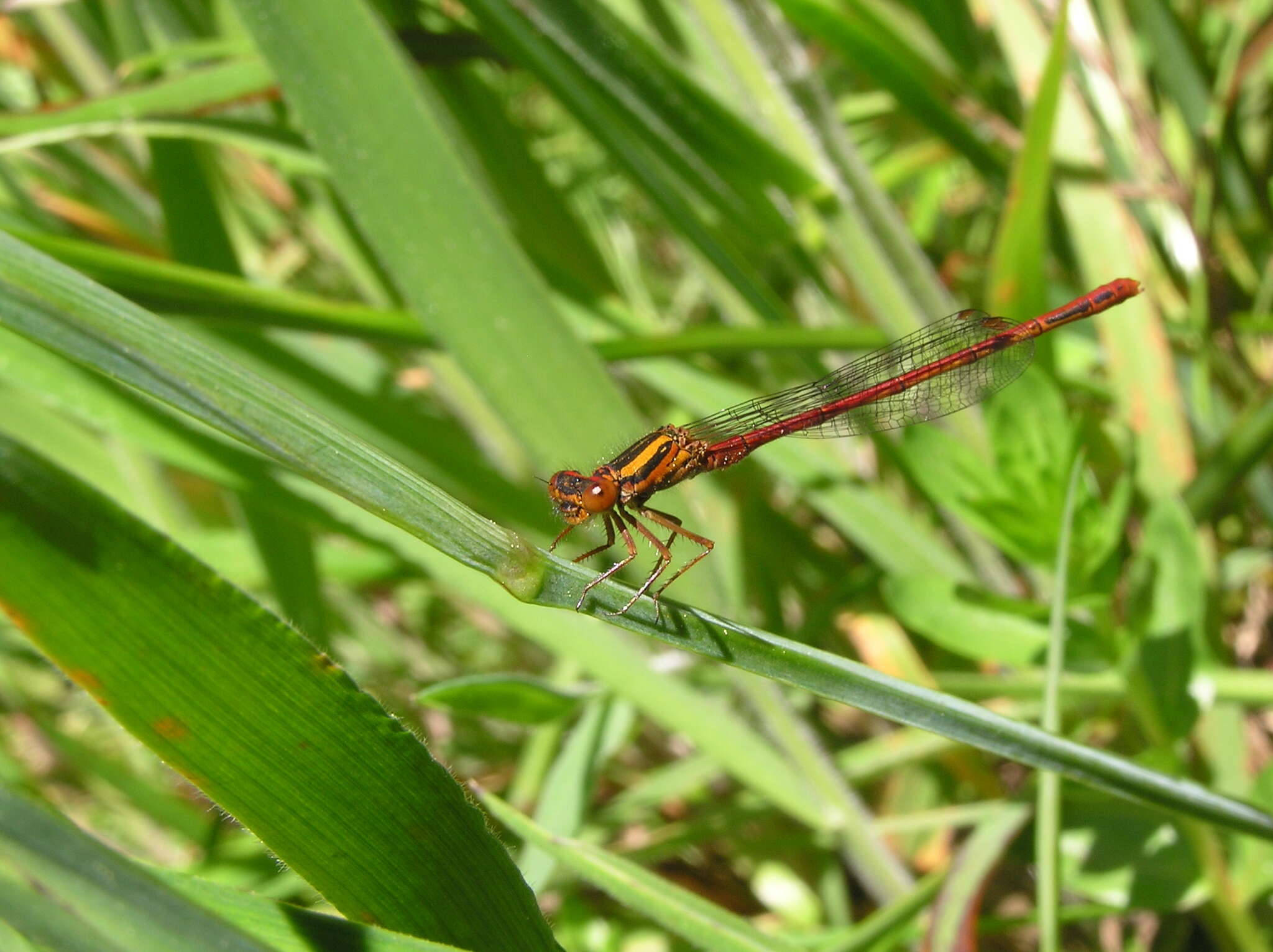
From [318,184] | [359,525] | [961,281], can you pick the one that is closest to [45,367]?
[359,525]

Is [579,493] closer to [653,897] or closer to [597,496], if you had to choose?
[597,496]

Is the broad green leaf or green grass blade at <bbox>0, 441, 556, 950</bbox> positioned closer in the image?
the broad green leaf

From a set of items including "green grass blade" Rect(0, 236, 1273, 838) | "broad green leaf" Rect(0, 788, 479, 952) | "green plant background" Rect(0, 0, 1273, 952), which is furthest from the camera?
"green plant background" Rect(0, 0, 1273, 952)

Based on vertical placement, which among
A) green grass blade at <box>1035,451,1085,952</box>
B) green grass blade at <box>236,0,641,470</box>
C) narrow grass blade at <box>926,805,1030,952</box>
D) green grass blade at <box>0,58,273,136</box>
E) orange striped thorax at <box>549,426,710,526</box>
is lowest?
narrow grass blade at <box>926,805,1030,952</box>

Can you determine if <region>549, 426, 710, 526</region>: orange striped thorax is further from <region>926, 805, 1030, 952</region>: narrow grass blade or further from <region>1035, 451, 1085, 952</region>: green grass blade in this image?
<region>926, 805, 1030, 952</region>: narrow grass blade

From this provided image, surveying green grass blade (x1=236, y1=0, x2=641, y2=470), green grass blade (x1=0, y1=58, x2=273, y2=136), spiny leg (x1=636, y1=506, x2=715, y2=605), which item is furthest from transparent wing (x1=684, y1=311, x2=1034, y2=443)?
green grass blade (x1=0, y1=58, x2=273, y2=136)

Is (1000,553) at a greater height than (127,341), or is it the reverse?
(127,341)

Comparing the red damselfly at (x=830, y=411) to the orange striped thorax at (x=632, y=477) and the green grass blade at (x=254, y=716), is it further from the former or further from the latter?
the green grass blade at (x=254, y=716)

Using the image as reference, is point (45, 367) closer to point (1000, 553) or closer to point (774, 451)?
point (774, 451)
